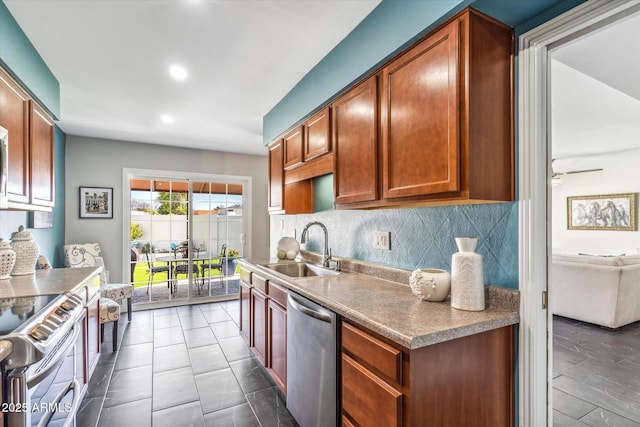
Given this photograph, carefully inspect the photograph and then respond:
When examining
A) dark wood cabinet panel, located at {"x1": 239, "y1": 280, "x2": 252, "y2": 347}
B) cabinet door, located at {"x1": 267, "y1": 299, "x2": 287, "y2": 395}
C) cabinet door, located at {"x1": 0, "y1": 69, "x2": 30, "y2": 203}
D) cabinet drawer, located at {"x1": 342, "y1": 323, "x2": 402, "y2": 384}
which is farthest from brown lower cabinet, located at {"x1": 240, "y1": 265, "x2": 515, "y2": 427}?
cabinet door, located at {"x1": 0, "y1": 69, "x2": 30, "y2": 203}

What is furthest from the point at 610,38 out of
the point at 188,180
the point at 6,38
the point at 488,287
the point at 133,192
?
the point at 133,192

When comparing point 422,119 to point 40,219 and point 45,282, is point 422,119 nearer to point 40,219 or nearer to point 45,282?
point 45,282

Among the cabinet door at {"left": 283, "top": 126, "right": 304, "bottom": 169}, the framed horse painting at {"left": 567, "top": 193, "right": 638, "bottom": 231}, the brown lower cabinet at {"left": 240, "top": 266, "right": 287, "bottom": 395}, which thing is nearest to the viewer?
the brown lower cabinet at {"left": 240, "top": 266, "right": 287, "bottom": 395}

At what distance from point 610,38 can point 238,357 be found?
3591 millimetres

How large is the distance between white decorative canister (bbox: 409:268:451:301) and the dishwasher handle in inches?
17.9

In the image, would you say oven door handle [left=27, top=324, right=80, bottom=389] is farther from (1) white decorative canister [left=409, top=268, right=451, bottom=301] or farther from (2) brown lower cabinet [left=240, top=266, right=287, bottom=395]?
(1) white decorative canister [left=409, top=268, right=451, bottom=301]

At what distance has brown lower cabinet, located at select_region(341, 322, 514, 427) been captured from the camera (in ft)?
3.61

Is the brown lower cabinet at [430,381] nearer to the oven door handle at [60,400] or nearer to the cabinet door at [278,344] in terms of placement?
the cabinet door at [278,344]

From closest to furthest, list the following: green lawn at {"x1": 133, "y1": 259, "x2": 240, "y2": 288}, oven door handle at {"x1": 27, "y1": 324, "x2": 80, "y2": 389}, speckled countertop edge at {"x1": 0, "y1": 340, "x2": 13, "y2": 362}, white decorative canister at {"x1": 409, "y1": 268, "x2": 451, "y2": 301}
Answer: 1. speckled countertop edge at {"x1": 0, "y1": 340, "x2": 13, "y2": 362}
2. oven door handle at {"x1": 27, "y1": 324, "x2": 80, "y2": 389}
3. white decorative canister at {"x1": 409, "y1": 268, "x2": 451, "y2": 301}
4. green lawn at {"x1": 133, "y1": 259, "x2": 240, "y2": 288}

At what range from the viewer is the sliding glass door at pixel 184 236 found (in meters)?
4.68

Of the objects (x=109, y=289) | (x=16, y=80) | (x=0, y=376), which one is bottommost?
(x=109, y=289)

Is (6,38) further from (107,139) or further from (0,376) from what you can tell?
(107,139)

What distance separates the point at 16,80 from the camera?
1.95m

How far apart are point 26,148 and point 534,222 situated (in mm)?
3010
